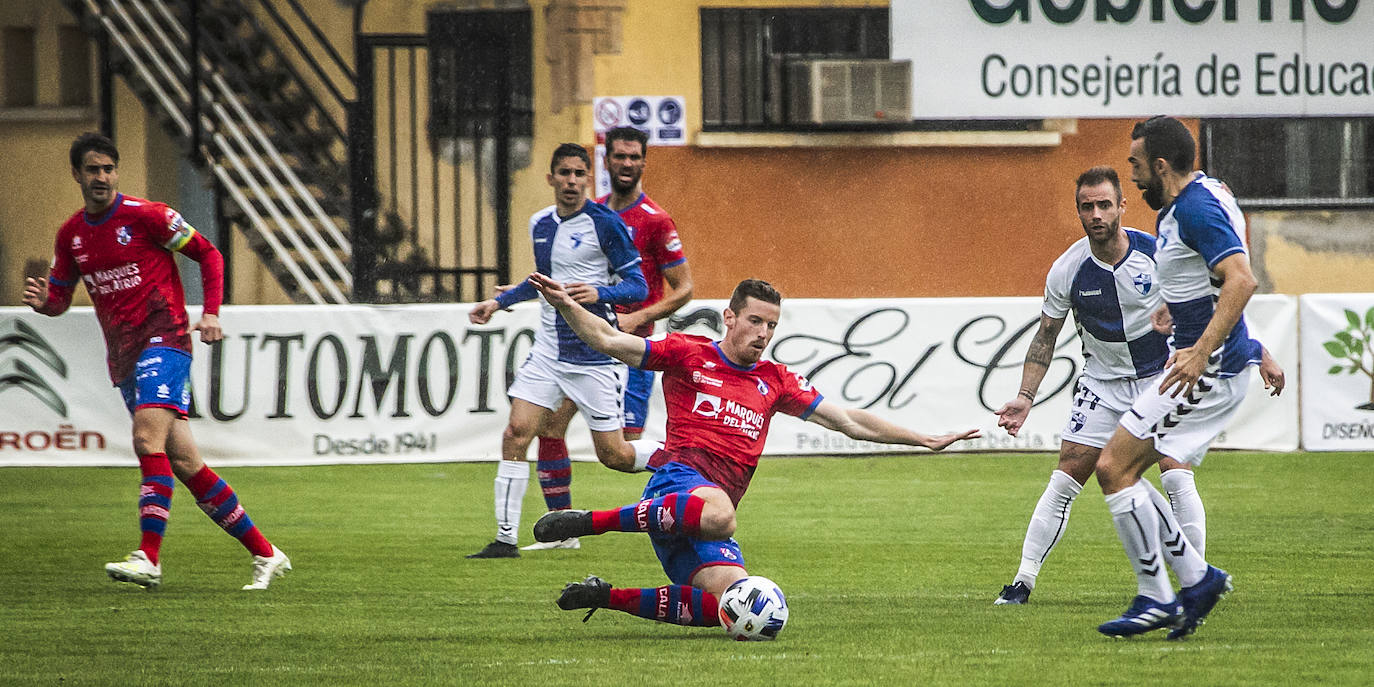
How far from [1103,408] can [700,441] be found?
6.22 feet

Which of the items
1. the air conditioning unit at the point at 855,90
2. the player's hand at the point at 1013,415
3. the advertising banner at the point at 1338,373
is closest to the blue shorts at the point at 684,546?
the player's hand at the point at 1013,415

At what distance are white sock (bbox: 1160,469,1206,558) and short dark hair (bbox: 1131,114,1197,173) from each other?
5.36ft

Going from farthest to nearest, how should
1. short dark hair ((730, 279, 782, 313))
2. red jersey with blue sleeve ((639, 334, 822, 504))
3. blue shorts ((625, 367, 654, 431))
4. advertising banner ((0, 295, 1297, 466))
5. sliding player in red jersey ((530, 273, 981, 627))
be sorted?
advertising banner ((0, 295, 1297, 466)) → blue shorts ((625, 367, 654, 431)) → red jersey with blue sleeve ((639, 334, 822, 504)) → short dark hair ((730, 279, 782, 313)) → sliding player in red jersey ((530, 273, 981, 627))

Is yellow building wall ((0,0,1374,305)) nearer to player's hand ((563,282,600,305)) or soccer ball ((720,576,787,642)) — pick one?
player's hand ((563,282,600,305))

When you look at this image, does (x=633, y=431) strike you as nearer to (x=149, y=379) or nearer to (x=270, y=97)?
(x=149, y=379)

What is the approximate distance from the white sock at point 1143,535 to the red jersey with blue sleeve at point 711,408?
1308 mm

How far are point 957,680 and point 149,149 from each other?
1554 cm

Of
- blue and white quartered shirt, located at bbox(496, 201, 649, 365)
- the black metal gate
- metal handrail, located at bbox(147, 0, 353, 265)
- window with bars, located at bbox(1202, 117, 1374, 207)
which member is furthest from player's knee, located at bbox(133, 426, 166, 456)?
window with bars, located at bbox(1202, 117, 1374, 207)

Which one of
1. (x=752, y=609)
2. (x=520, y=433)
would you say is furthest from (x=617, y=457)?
(x=752, y=609)

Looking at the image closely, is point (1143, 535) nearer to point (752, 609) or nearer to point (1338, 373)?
point (752, 609)

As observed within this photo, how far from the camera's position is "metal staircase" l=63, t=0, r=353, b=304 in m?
17.7

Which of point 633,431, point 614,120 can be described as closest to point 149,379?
point 633,431

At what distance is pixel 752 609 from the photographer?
6129 millimetres

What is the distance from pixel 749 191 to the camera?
61.1ft
